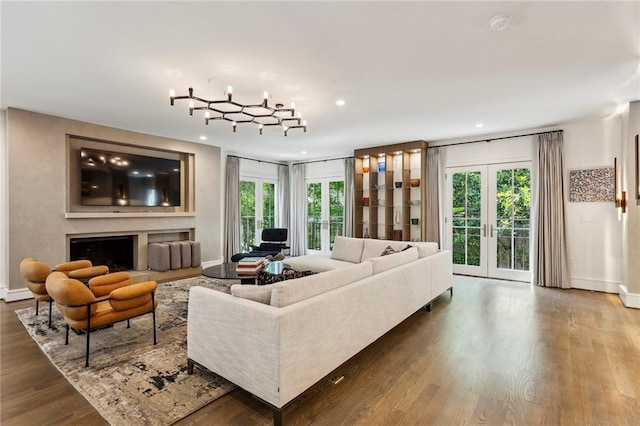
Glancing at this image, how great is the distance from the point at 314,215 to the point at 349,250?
11.8ft

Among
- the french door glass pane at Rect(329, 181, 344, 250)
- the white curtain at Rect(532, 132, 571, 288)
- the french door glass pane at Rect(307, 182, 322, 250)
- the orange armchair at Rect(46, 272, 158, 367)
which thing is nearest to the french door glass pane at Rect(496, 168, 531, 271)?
the white curtain at Rect(532, 132, 571, 288)

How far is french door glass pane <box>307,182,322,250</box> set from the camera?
357 inches

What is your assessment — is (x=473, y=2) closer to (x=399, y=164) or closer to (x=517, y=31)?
(x=517, y=31)

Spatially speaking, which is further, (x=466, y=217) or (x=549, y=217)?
(x=466, y=217)

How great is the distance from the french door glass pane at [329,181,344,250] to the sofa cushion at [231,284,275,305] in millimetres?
6378

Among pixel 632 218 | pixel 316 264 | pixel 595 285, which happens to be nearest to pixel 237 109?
pixel 316 264

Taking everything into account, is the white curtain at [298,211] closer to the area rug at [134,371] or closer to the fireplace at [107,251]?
the fireplace at [107,251]

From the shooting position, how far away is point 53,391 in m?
2.40

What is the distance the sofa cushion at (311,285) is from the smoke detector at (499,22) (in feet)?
7.43

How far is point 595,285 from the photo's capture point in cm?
525

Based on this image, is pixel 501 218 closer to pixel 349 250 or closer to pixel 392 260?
pixel 349 250

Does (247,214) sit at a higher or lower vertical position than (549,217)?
higher

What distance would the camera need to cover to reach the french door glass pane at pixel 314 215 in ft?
29.8

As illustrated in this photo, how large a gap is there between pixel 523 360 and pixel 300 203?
704 centimetres
